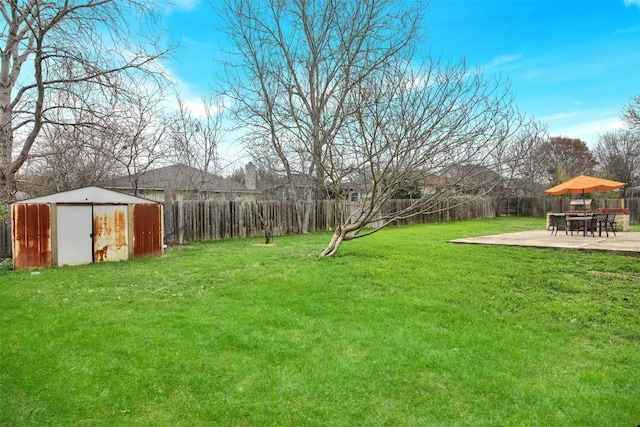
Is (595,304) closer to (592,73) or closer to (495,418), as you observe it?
(495,418)

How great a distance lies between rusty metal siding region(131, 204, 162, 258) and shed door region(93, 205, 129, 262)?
211mm

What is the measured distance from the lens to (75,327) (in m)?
3.71

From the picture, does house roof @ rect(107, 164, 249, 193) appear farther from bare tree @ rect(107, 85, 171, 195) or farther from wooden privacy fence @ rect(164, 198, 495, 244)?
wooden privacy fence @ rect(164, 198, 495, 244)

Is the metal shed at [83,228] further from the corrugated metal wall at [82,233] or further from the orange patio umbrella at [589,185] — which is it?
the orange patio umbrella at [589,185]

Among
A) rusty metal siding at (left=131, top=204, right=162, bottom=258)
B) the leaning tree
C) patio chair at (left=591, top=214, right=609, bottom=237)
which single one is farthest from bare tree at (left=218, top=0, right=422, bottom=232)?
patio chair at (left=591, top=214, right=609, bottom=237)

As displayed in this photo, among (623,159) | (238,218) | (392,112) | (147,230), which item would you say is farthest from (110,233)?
(623,159)

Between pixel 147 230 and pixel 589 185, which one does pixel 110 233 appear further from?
pixel 589 185

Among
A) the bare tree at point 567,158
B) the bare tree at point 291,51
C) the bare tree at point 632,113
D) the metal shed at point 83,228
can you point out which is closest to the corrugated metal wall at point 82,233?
the metal shed at point 83,228

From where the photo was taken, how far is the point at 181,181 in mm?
18688

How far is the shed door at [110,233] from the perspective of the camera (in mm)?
7824

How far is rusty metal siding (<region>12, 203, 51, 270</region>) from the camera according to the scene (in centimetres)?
693

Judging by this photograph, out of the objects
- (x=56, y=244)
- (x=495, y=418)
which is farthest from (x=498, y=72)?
(x=56, y=244)

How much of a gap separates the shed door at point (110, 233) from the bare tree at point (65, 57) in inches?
67.5

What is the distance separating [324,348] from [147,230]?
6628mm
